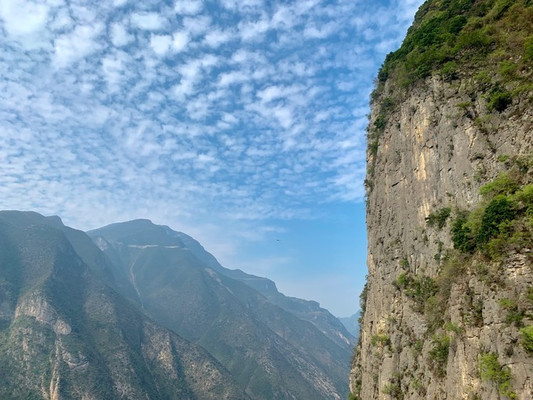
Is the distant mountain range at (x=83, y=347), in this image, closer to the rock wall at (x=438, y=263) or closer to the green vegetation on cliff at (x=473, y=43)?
the rock wall at (x=438, y=263)

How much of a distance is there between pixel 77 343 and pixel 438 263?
137m

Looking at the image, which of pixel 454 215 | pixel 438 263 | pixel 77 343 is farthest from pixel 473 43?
pixel 77 343

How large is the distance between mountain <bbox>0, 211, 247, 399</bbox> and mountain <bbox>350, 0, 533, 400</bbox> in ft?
362

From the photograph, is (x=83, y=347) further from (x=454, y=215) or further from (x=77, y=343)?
(x=454, y=215)

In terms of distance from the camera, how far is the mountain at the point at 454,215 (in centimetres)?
1773

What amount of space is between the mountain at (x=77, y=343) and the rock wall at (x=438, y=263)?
10998cm

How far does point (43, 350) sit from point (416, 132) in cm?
13997

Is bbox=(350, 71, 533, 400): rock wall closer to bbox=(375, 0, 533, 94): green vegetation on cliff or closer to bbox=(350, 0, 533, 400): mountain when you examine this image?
bbox=(350, 0, 533, 400): mountain

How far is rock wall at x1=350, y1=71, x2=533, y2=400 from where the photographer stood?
1728 cm

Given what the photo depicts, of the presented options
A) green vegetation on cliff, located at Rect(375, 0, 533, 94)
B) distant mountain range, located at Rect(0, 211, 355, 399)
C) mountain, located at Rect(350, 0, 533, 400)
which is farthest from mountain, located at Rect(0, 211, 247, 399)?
green vegetation on cliff, located at Rect(375, 0, 533, 94)

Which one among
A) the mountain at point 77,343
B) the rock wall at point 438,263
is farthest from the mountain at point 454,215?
the mountain at point 77,343

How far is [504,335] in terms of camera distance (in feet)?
54.8

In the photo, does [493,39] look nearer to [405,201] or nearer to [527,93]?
[527,93]

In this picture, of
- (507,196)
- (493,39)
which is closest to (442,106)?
(493,39)
